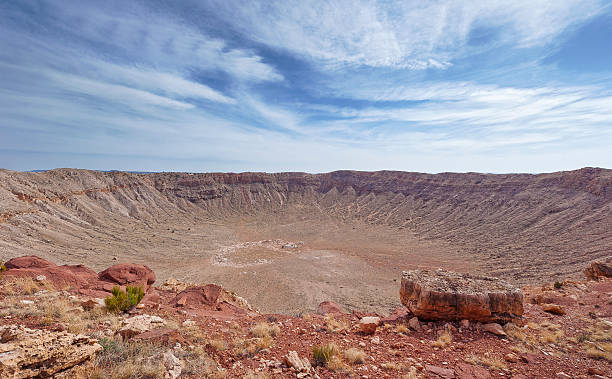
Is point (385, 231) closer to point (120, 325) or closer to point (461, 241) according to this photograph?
point (461, 241)

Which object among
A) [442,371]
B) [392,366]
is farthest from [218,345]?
[442,371]

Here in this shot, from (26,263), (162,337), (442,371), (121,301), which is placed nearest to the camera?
(442,371)

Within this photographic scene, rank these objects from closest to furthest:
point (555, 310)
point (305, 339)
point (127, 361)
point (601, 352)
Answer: point (127, 361)
point (601, 352)
point (305, 339)
point (555, 310)

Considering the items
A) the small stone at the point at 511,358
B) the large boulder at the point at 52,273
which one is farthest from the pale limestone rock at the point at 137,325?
the small stone at the point at 511,358

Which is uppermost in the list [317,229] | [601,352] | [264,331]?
[601,352]

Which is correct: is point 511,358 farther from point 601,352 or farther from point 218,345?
point 218,345

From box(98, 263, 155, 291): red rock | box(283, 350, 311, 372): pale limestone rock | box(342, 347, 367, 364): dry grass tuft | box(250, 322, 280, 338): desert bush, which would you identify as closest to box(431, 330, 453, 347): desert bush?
box(342, 347, 367, 364): dry grass tuft

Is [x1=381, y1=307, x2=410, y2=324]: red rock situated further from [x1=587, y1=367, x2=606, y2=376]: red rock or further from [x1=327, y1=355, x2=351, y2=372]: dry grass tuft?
[x1=587, y1=367, x2=606, y2=376]: red rock
